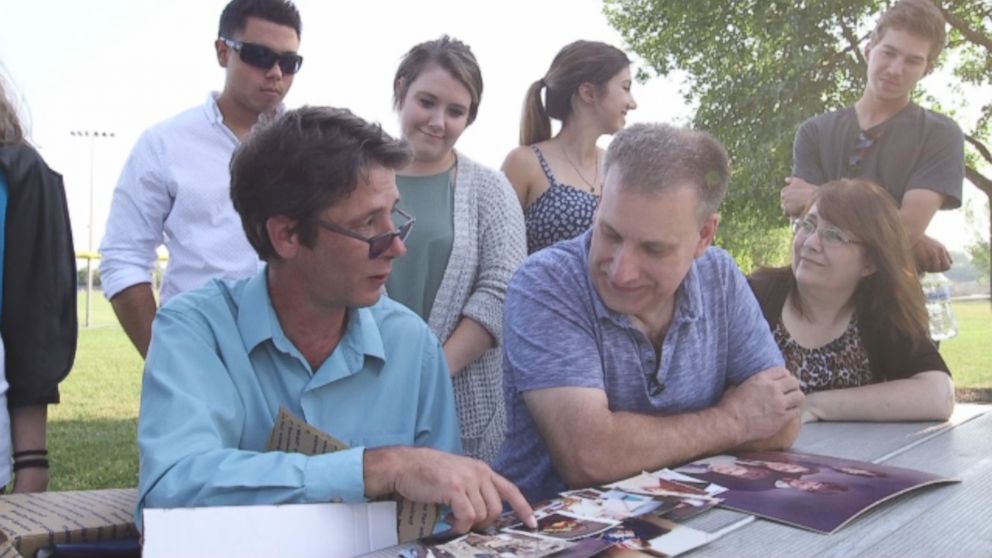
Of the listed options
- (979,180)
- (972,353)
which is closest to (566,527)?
(979,180)

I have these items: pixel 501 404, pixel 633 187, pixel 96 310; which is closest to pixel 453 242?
pixel 501 404

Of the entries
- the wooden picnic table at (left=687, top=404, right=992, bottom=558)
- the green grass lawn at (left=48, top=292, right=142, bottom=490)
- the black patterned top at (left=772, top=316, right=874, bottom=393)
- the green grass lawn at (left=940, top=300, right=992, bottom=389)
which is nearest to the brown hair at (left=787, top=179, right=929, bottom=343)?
the black patterned top at (left=772, top=316, right=874, bottom=393)

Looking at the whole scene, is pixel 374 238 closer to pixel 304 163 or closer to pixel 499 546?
pixel 304 163

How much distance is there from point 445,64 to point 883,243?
5.04ft

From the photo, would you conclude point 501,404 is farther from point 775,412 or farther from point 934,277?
point 934,277

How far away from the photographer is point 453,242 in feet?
9.82

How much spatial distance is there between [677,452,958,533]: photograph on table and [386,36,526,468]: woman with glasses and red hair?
94 centimetres

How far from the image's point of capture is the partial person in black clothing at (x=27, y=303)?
7.13 feet

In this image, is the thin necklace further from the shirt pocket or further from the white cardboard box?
the white cardboard box

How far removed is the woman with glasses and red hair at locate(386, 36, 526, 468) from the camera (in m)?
2.92

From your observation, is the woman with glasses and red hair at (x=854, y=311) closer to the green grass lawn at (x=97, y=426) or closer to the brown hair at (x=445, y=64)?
the brown hair at (x=445, y=64)

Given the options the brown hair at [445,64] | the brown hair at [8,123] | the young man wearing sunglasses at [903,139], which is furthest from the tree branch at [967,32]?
the brown hair at [8,123]

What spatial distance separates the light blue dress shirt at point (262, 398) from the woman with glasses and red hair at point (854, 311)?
1.47 meters

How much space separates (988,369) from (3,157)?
16081 mm
